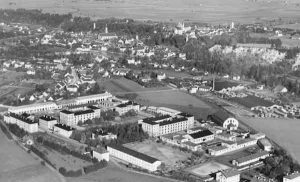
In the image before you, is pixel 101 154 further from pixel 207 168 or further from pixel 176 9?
pixel 176 9

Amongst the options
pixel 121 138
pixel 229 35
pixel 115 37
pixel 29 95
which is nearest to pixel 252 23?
pixel 229 35

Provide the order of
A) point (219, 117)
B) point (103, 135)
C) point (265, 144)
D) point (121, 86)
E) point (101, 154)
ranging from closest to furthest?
point (101, 154) → point (265, 144) → point (103, 135) → point (219, 117) → point (121, 86)

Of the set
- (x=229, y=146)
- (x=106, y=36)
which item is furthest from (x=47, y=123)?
(x=106, y=36)

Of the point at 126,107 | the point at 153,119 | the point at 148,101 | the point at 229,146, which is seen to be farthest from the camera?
the point at 148,101

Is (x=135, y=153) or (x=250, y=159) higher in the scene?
(x=135, y=153)

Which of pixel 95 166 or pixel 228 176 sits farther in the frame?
pixel 95 166

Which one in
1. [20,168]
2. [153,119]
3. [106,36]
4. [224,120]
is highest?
[106,36]
